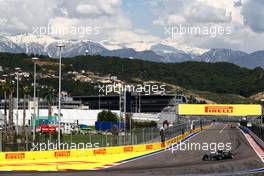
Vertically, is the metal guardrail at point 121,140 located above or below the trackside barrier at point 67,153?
above

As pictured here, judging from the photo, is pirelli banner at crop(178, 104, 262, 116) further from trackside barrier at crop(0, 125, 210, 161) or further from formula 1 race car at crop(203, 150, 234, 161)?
formula 1 race car at crop(203, 150, 234, 161)

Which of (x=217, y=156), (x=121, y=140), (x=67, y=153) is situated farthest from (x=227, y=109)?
(x=67, y=153)

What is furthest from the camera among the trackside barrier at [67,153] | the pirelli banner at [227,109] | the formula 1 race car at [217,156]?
the pirelli banner at [227,109]

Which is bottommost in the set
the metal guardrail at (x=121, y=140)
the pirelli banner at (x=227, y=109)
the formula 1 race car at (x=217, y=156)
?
the formula 1 race car at (x=217, y=156)

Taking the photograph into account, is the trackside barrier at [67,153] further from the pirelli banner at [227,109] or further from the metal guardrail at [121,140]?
the pirelli banner at [227,109]

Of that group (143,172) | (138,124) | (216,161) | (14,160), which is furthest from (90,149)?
(138,124)

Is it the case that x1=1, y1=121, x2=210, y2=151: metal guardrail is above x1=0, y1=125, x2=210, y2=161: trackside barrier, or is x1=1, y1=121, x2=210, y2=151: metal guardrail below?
above

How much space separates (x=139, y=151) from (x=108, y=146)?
16.7 ft

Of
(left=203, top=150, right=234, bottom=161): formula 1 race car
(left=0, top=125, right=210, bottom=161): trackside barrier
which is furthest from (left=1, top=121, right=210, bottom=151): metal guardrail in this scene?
(left=203, top=150, right=234, bottom=161): formula 1 race car

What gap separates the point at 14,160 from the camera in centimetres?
3775

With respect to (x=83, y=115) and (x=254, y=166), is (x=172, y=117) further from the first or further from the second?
(x=254, y=166)

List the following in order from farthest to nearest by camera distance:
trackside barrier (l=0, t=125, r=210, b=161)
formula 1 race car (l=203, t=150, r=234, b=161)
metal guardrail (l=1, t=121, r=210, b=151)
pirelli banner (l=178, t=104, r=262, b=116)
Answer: pirelli banner (l=178, t=104, r=262, b=116) → metal guardrail (l=1, t=121, r=210, b=151) → trackside barrier (l=0, t=125, r=210, b=161) → formula 1 race car (l=203, t=150, r=234, b=161)

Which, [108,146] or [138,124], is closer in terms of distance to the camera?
[108,146]

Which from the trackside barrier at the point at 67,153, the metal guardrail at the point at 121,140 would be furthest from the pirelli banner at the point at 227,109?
the trackside barrier at the point at 67,153
